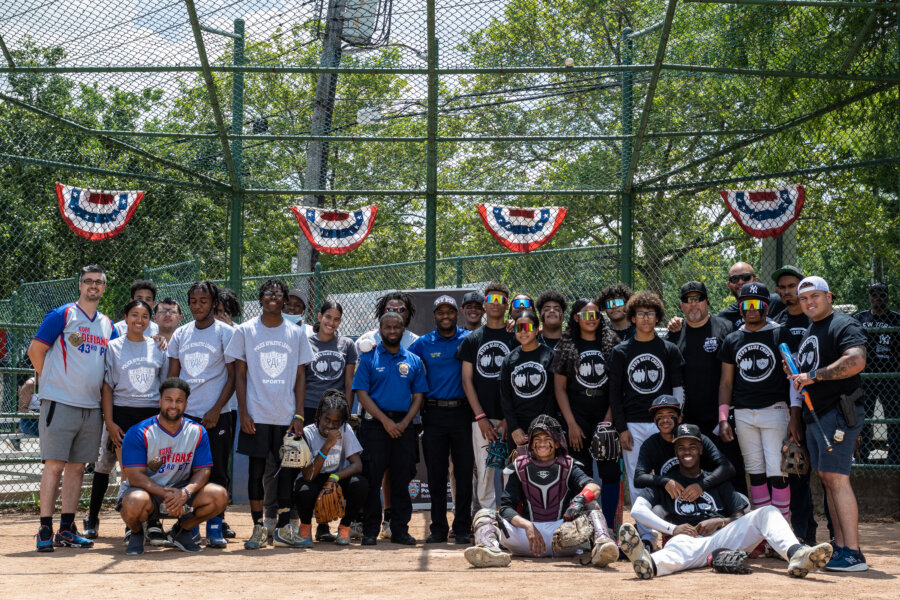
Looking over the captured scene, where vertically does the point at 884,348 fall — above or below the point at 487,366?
above

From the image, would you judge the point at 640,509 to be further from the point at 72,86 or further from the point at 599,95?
the point at 72,86

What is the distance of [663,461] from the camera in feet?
20.4

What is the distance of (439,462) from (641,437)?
1620mm

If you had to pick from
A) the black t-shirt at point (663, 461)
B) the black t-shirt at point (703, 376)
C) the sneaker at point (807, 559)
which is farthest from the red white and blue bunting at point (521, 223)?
the sneaker at point (807, 559)

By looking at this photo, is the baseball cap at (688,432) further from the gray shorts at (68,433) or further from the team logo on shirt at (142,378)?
the gray shorts at (68,433)

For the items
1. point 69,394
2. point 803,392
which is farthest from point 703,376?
point 69,394

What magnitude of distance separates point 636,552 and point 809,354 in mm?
1839

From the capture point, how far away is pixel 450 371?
7.16m

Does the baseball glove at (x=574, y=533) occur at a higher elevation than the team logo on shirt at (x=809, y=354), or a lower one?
lower

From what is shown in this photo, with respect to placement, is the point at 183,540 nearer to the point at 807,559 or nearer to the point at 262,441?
the point at 262,441

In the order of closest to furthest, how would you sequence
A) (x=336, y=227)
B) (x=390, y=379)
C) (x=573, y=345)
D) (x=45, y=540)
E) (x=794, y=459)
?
(x=794, y=459) < (x=45, y=540) < (x=573, y=345) < (x=390, y=379) < (x=336, y=227)

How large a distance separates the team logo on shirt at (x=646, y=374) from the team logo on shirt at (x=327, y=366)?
2.37m

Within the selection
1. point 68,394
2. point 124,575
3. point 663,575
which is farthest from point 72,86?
point 663,575

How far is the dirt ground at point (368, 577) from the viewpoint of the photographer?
190 inches
